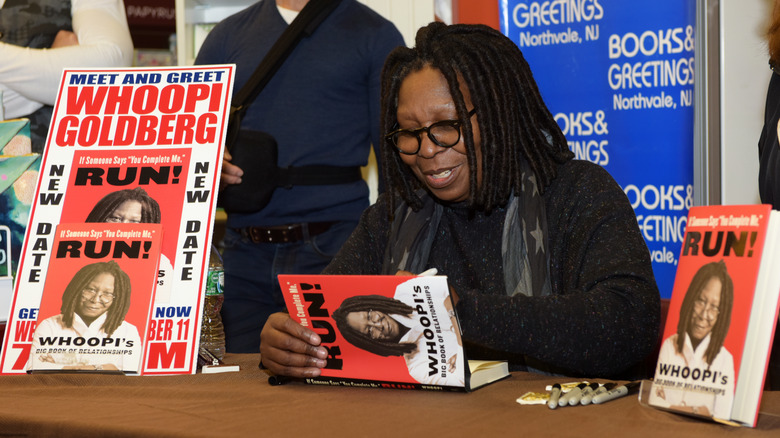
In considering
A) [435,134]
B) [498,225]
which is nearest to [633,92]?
[498,225]

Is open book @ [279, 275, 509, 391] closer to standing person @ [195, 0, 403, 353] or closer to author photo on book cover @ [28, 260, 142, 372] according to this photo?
author photo on book cover @ [28, 260, 142, 372]

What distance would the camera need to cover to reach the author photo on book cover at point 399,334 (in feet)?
4.21

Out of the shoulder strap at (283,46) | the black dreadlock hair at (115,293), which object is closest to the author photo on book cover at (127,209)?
the black dreadlock hair at (115,293)

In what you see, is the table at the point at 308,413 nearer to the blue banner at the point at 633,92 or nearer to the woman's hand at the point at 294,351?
the woman's hand at the point at 294,351

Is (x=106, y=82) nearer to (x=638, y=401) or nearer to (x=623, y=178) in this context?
(x=638, y=401)

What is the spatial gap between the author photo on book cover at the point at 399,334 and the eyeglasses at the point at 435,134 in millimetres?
464

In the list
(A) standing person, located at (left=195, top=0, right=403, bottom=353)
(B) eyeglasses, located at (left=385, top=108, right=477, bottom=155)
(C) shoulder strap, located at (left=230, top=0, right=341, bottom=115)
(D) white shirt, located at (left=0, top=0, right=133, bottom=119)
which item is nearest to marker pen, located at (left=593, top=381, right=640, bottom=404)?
(B) eyeglasses, located at (left=385, top=108, right=477, bottom=155)

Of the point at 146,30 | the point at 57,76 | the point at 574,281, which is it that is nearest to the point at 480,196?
the point at 574,281

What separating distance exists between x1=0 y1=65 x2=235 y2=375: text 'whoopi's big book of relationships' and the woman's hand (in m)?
0.19

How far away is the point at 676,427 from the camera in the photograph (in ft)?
3.47

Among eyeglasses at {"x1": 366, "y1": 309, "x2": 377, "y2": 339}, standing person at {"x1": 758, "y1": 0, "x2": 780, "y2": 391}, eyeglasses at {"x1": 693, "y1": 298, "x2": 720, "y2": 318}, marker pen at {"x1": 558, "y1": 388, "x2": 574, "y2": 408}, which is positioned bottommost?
marker pen at {"x1": 558, "y1": 388, "x2": 574, "y2": 408}

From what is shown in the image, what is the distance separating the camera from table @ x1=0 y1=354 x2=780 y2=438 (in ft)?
3.52

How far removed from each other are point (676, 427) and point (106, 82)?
1.31 m

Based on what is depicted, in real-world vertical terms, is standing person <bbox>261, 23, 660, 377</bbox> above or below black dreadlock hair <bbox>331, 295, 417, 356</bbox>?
above
